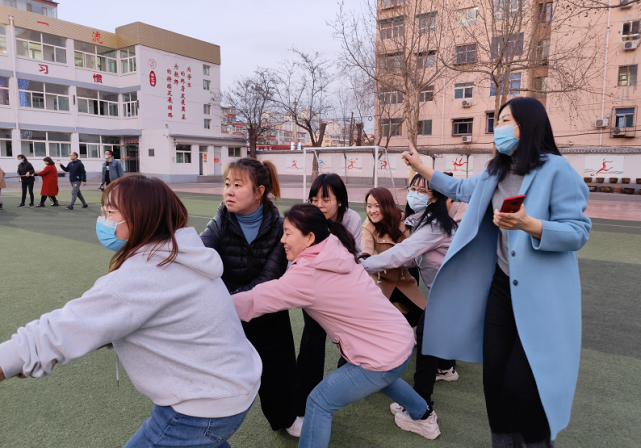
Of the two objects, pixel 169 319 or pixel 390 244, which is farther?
pixel 390 244

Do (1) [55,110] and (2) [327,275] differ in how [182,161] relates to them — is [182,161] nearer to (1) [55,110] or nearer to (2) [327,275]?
(1) [55,110]

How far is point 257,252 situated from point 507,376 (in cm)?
128

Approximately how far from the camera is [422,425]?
2457 millimetres

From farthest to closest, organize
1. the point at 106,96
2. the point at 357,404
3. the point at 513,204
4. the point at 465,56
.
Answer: the point at 106,96, the point at 465,56, the point at 357,404, the point at 513,204

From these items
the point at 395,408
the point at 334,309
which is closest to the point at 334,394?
the point at 334,309

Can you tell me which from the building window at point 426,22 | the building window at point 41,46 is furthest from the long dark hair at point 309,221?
the building window at point 41,46

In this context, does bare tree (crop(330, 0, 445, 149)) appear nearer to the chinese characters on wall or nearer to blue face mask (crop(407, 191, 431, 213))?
blue face mask (crop(407, 191, 431, 213))

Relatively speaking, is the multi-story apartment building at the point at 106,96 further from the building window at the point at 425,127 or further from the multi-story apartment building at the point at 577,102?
the building window at the point at 425,127

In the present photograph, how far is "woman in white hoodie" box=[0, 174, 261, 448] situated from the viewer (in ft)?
4.12

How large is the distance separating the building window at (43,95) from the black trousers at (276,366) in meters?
31.7

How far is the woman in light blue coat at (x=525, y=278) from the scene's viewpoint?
67.3 inches

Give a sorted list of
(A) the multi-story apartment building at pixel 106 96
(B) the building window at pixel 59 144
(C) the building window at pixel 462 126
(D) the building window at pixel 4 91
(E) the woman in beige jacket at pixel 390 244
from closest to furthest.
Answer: (E) the woman in beige jacket at pixel 390 244, (D) the building window at pixel 4 91, (A) the multi-story apartment building at pixel 106 96, (B) the building window at pixel 59 144, (C) the building window at pixel 462 126

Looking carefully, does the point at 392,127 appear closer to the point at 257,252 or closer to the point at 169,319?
the point at 257,252

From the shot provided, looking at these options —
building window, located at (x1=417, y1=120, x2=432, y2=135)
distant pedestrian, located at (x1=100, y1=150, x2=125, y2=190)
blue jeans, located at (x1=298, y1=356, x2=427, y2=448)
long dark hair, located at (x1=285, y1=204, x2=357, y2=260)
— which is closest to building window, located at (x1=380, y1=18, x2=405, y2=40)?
distant pedestrian, located at (x1=100, y1=150, x2=125, y2=190)
